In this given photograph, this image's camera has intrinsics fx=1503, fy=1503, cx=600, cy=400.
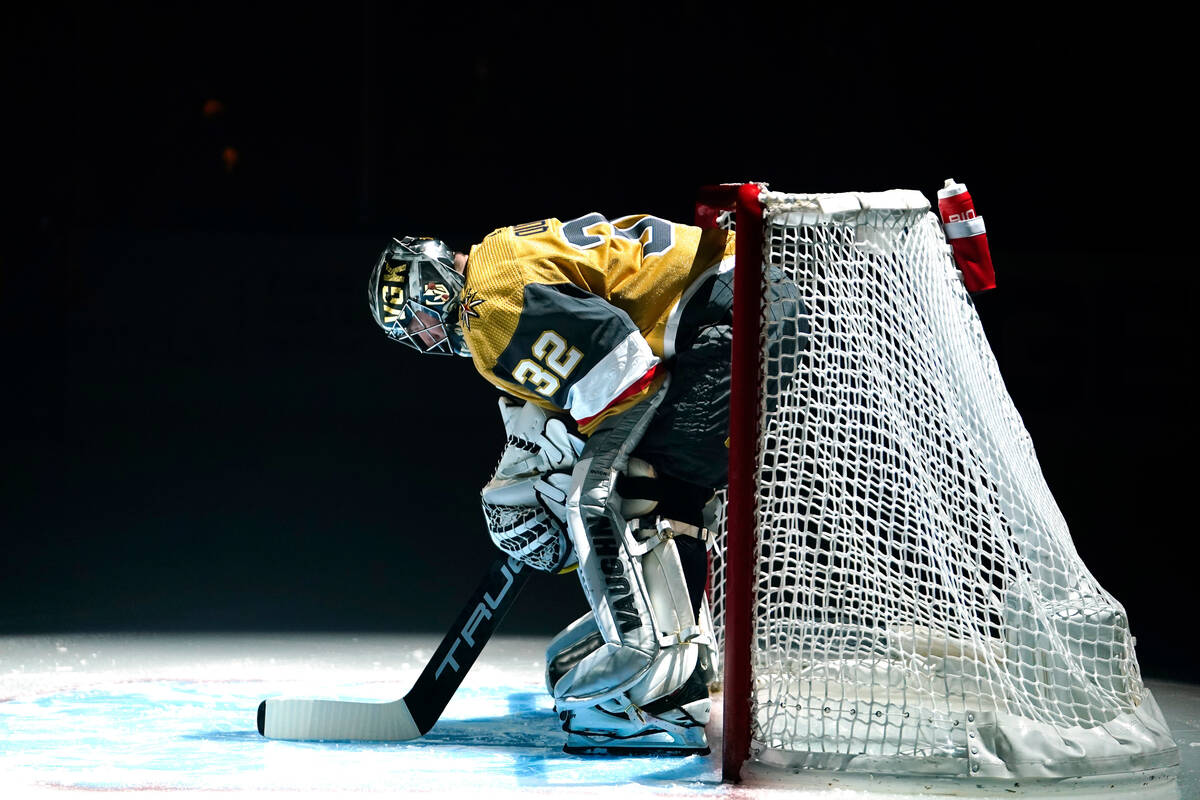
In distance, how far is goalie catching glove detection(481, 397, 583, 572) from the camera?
3.16 m

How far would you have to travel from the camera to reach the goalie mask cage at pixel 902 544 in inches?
107

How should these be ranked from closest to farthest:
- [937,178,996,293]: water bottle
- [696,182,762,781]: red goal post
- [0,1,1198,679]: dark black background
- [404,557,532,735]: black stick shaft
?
[696,182,762,781]: red goal post, [937,178,996,293]: water bottle, [404,557,532,735]: black stick shaft, [0,1,1198,679]: dark black background

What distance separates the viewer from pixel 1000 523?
2912 mm

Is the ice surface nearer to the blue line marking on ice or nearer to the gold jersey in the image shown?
the blue line marking on ice

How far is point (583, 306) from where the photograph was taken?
2.88m

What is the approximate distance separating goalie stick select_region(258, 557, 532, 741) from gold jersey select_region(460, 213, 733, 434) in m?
0.46

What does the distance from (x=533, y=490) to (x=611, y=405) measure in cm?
38

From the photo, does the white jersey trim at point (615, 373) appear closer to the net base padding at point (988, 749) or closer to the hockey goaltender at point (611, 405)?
the hockey goaltender at point (611, 405)

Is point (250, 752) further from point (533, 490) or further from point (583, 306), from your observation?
point (583, 306)

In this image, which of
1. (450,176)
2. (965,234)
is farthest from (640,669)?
(450,176)

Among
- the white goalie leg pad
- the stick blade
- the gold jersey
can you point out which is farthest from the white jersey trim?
the stick blade

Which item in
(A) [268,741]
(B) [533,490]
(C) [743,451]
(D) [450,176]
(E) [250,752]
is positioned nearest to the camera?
(C) [743,451]

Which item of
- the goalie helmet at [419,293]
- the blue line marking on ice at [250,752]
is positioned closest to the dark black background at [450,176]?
the blue line marking on ice at [250,752]

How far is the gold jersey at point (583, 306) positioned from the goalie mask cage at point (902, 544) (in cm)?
16
